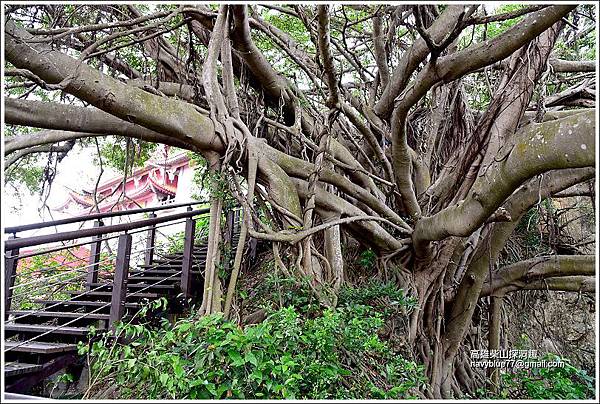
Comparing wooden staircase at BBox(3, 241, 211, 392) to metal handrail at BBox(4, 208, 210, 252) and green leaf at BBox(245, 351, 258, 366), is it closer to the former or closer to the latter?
metal handrail at BBox(4, 208, 210, 252)

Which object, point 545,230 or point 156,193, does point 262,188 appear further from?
point 156,193

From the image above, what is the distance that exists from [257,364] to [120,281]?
1.44 meters

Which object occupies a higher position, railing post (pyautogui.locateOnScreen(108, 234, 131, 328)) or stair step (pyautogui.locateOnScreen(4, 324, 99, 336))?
railing post (pyautogui.locateOnScreen(108, 234, 131, 328))

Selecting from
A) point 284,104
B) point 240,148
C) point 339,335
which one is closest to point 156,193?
point 284,104

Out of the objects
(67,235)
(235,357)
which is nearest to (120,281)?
(67,235)

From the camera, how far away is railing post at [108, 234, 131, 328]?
2695mm

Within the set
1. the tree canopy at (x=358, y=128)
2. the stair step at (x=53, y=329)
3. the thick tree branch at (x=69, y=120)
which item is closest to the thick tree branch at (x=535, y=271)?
the tree canopy at (x=358, y=128)

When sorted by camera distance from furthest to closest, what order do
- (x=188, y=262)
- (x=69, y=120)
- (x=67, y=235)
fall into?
(x=188, y=262) → (x=67, y=235) → (x=69, y=120)

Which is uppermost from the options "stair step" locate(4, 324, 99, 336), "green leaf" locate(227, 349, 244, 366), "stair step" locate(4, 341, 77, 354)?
"green leaf" locate(227, 349, 244, 366)

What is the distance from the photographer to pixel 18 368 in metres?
2.35

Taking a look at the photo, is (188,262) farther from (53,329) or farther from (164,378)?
(164,378)

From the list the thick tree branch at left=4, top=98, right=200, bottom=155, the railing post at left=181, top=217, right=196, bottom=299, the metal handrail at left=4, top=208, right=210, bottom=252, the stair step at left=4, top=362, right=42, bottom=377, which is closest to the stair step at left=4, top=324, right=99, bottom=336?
the stair step at left=4, top=362, right=42, bottom=377

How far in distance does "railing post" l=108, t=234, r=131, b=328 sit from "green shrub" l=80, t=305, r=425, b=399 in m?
0.59

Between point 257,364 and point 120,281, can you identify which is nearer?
point 257,364
